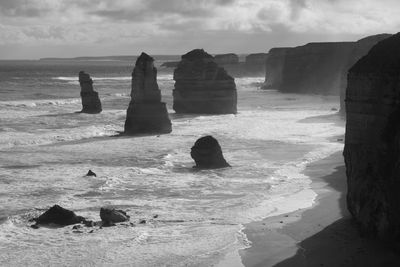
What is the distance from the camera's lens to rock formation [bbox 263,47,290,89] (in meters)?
125

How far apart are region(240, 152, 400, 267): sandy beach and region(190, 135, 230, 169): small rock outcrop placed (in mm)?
8090

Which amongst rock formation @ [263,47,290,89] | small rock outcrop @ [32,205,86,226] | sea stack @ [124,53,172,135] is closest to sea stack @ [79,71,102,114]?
sea stack @ [124,53,172,135]

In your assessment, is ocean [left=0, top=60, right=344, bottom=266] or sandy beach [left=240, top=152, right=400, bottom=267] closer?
sandy beach [left=240, top=152, right=400, bottom=267]

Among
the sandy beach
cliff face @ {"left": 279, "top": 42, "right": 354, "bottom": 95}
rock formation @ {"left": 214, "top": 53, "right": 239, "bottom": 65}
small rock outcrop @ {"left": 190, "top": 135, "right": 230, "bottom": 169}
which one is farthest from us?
rock formation @ {"left": 214, "top": 53, "right": 239, "bottom": 65}

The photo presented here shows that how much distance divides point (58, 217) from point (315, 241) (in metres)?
7.78

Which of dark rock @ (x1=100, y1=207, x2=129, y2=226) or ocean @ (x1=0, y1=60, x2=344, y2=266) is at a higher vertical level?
dark rock @ (x1=100, y1=207, x2=129, y2=226)

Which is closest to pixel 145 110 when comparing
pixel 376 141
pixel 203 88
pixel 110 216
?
pixel 203 88

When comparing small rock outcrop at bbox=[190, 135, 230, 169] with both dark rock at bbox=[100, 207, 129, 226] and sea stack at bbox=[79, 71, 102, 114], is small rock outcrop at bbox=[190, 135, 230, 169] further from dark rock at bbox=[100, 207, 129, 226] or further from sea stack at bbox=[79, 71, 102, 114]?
sea stack at bbox=[79, 71, 102, 114]

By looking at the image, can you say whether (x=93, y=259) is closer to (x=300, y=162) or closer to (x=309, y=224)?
(x=309, y=224)

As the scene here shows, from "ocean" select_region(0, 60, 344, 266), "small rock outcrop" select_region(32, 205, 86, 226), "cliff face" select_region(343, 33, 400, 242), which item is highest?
"cliff face" select_region(343, 33, 400, 242)

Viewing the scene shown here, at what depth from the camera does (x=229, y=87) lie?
63125 mm

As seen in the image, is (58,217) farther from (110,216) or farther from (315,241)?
(315,241)

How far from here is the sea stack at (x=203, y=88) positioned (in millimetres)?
62594

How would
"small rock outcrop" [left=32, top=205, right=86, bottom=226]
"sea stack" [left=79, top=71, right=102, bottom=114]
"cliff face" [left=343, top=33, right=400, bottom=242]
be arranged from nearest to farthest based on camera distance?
"cliff face" [left=343, top=33, right=400, bottom=242], "small rock outcrop" [left=32, top=205, right=86, bottom=226], "sea stack" [left=79, top=71, right=102, bottom=114]
